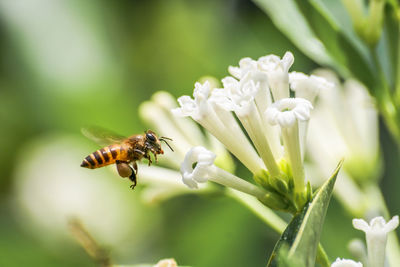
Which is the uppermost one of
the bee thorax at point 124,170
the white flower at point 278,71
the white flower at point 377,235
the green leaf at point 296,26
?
the green leaf at point 296,26

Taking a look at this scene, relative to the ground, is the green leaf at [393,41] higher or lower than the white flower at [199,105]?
higher

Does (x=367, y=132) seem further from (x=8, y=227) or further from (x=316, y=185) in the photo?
(x=8, y=227)

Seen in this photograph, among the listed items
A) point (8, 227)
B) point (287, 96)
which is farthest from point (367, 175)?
point (8, 227)

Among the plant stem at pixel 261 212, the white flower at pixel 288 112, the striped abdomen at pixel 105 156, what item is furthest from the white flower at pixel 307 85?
the striped abdomen at pixel 105 156

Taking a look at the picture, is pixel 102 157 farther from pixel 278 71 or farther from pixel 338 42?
pixel 338 42

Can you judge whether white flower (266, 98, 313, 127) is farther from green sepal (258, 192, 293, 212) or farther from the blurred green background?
the blurred green background

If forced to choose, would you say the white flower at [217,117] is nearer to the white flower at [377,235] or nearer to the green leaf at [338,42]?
the white flower at [377,235]

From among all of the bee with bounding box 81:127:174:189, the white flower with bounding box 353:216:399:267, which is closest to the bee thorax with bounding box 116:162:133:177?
the bee with bounding box 81:127:174:189
